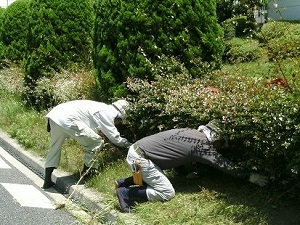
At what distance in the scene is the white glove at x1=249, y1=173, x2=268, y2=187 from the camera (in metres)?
4.91

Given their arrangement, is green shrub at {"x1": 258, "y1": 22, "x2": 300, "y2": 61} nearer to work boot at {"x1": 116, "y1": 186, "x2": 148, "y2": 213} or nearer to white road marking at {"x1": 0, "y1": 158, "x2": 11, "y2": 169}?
work boot at {"x1": 116, "y1": 186, "x2": 148, "y2": 213}

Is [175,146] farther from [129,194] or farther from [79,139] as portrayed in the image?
[79,139]

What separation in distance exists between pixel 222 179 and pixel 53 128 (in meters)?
2.32

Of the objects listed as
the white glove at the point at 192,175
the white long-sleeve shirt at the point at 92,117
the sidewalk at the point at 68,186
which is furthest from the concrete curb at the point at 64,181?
the white glove at the point at 192,175

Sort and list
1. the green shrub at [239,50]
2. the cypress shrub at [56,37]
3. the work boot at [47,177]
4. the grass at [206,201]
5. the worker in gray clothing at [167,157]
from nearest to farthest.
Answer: the grass at [206,201]
the worker in gray clothing at [167,157]
the work boot at [47,177]
the green shrub at [239,50]
the cypress shrub at [56,37]

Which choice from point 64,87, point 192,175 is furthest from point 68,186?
point 64,87

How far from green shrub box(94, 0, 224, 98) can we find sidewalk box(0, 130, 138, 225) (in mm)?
1414

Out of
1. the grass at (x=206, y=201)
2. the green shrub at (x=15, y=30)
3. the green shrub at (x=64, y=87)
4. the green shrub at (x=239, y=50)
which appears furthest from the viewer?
the green shrub at (x=15, y=30)

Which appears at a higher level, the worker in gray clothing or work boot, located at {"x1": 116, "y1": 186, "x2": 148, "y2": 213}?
the worker in gray clothing

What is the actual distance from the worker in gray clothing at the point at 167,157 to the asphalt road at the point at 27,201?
2.55 ft

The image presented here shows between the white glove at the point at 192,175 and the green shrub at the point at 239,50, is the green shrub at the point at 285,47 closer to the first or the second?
the green shrub at the point at 239,50

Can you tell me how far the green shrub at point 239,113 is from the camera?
14.5ft

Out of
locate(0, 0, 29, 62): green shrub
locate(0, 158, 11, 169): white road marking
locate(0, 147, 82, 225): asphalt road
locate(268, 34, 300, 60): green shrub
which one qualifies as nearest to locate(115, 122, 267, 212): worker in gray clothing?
locate(0, 147, 82, 225): asphalt road

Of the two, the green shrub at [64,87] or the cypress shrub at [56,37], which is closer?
the green shrub at [64,87]
